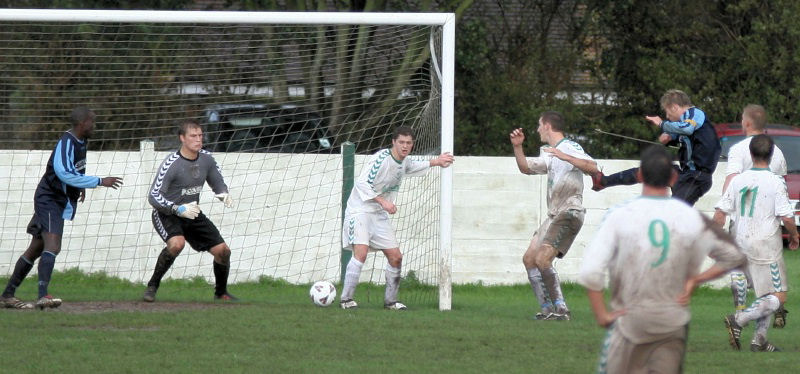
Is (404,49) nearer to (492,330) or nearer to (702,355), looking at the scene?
(492,330)

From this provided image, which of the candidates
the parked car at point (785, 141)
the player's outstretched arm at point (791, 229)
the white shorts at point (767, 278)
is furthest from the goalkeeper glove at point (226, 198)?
the parked car at point (785, 141)

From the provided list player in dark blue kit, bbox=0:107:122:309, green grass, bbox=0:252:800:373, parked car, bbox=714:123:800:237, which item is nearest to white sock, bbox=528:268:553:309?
green grass, bbox=0:252:800:373

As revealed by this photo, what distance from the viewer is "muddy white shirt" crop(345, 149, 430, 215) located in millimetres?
10406

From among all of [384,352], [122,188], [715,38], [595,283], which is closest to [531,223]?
[122,188]

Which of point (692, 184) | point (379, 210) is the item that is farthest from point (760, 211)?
point (379, 210)

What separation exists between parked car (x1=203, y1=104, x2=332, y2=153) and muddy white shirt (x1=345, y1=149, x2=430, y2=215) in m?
4.00

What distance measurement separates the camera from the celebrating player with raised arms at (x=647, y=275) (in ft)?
16.3

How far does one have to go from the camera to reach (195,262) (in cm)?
1336

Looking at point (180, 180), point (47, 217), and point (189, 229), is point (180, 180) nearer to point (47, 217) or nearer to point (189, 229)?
point (189, 229)

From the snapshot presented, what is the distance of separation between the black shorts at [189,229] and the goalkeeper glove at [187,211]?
27 cm

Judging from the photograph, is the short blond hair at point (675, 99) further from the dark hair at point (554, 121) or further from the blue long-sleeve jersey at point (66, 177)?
the blue long-sleeve jersey at point (66, 177)

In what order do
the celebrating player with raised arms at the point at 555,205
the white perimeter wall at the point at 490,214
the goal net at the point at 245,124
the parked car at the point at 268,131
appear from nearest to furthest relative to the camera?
the celebrating player with raised arms at the point at 555,205
the goal net at the point at 245,124
the white perimeter wall at the point at 490,214
the parked car at the point at 268,131

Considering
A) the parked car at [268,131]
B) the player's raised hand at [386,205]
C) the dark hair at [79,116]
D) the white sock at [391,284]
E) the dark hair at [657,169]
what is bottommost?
the dark hair at [657,169]

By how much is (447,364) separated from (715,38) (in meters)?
16.3
